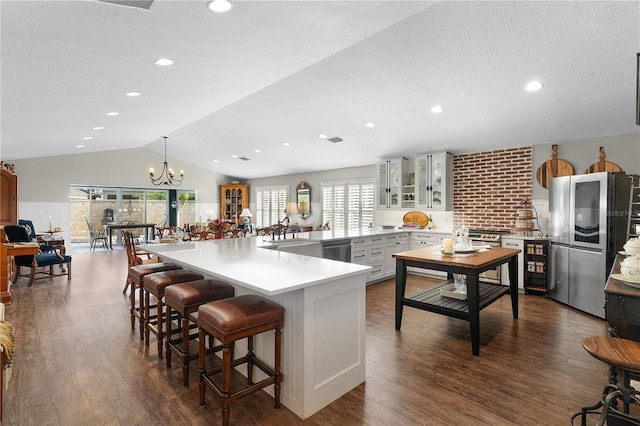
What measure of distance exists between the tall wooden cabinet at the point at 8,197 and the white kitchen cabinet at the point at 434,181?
7.25 meters

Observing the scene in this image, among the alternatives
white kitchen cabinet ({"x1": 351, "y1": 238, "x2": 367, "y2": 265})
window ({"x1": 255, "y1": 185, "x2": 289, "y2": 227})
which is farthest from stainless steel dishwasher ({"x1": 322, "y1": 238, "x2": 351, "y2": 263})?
window ({"x1": 255, "y1": 185, "x2": 289, "y2": 227})

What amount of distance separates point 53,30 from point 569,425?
4.00 meters

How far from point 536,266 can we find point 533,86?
8.48ft

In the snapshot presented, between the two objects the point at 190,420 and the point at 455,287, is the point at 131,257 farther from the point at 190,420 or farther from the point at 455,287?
the point at 455,287

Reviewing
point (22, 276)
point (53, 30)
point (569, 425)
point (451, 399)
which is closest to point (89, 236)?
point (22, 276)

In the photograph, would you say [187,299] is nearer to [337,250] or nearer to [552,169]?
[337,250]

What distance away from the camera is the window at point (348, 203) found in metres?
7.60

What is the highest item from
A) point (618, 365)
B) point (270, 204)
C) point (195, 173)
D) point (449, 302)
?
point (195, 173)

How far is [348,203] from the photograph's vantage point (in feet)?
26.5

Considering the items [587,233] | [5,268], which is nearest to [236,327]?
[587,233]

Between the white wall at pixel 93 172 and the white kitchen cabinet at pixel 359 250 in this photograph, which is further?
the white wall at pixel 93 172

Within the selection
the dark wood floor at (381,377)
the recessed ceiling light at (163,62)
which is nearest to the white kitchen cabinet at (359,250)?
the dark wood floor at (381,377)

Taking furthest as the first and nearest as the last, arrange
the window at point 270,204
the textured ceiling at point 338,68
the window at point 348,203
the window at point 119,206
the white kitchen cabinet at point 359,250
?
the window at point 270,204 < the window at point 119,206 < the window at point 348,203 < the white kitchen cabinet at point 359,250 < the textured ceiling at point 338,68

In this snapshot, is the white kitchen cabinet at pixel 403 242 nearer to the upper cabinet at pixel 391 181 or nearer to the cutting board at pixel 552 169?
the upper cabinet at pixel 391 181
